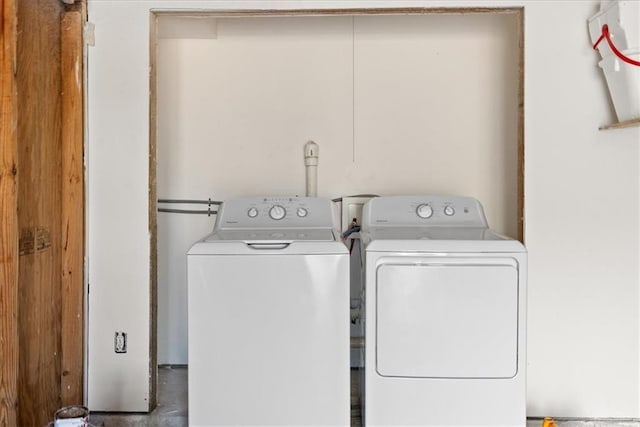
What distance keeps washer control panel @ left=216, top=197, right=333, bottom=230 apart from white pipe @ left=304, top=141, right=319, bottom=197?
1.12ft

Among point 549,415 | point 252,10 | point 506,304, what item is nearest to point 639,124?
point 506,304

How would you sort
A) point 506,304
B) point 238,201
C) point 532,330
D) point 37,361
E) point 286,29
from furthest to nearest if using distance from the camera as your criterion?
point 286,29 → point 238,201 → point 532,330 → point 37,361 → point 506,304

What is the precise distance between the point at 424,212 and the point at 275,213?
697mm

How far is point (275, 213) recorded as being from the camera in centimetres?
227

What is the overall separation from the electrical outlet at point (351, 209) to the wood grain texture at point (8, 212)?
5.16 ft

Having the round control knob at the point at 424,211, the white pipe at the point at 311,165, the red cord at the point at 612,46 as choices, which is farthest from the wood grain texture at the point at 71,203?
the red cord at the point at 612,46

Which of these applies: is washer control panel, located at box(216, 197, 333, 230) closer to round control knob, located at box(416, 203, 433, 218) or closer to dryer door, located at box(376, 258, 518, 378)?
round control knob, located at box(416, 203, 433, 218)

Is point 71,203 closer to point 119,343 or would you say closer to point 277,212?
point 119,343

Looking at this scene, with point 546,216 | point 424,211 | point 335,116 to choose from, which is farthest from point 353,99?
point 546,216

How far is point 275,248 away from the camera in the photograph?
177 cm

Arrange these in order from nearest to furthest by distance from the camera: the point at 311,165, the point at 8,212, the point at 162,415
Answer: the point at 8,212
the point at 162,415
the point at 311,165

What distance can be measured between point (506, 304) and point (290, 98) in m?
1.61

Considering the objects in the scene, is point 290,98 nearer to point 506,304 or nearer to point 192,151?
point 192,151

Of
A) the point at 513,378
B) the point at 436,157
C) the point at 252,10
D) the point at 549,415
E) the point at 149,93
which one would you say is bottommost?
the point at 549,415
